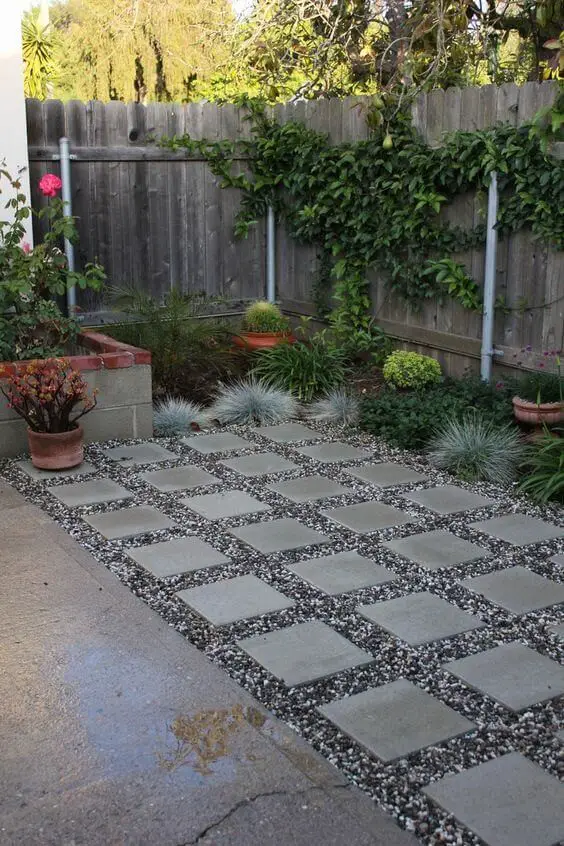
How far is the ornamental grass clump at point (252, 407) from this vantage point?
639 cm

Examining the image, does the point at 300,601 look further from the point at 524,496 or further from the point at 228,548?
the point at 524,496

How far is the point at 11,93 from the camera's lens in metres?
6.63

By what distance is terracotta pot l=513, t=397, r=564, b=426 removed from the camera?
5.48 m

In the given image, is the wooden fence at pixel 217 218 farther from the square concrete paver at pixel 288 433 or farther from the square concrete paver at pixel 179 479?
the square concrete paver at pixel 179 479

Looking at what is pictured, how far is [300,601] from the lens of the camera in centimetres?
366

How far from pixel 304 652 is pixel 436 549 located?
47.0 inches

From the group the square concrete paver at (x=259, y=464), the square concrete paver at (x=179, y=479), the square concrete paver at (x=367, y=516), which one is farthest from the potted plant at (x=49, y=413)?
the square concrete paver at (x=367, y=516)

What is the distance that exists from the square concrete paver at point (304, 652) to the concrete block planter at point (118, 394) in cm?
278

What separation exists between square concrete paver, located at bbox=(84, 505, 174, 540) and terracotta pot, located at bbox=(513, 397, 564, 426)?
2272 millimetres

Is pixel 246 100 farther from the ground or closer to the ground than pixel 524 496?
farther from the ground

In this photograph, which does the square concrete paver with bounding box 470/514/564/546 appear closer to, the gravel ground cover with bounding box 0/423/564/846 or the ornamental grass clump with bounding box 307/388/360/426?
the gravel ground cover with bounding box 0/423/564/846

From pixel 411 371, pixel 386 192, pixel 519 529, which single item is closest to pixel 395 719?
pixel 519 529

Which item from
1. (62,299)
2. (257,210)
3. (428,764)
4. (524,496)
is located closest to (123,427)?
(62,299)

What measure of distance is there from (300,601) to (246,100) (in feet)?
18.1
